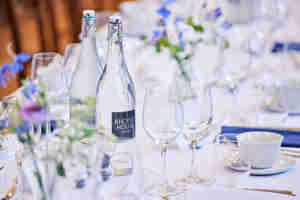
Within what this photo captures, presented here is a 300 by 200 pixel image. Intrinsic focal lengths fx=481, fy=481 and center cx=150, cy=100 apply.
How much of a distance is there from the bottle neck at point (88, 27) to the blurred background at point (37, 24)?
216 cm

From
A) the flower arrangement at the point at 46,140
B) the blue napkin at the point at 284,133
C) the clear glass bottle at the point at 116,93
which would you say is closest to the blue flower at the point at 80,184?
the flower arrangement at the point at 46,140

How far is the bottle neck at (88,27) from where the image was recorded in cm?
120

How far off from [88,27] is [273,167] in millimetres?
571

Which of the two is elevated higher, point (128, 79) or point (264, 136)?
point (128, 79)

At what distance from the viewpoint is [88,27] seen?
1.23 metres

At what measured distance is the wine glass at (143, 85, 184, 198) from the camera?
1.02 meters

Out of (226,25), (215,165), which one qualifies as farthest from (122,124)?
(226,25)

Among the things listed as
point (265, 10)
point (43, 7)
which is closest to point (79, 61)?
point (265, 10)

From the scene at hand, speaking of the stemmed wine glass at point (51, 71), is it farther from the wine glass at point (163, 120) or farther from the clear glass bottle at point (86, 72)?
the wine glass at point (163, 120)

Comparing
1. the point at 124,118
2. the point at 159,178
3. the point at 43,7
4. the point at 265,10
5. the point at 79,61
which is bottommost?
the point at 159,178

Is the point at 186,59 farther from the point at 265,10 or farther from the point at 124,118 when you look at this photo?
the point at 265,10

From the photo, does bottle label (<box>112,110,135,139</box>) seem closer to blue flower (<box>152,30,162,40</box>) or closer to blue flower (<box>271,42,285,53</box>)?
blue flower (<box>152,30,162,40</box>)

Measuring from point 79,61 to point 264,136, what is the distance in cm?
55

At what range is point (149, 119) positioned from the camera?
1.02m
